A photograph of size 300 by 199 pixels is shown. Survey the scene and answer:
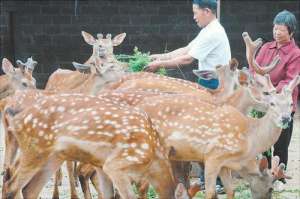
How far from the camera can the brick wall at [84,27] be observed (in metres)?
17.8

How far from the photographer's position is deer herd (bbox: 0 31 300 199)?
6926 mm

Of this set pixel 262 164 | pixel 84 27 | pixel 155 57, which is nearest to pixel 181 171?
pixel 262 164

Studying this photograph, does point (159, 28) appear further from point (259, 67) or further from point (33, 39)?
point (259, 67)

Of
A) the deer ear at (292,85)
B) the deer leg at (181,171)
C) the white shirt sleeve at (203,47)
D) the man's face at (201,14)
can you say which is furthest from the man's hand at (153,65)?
the deer ear at (292,85)

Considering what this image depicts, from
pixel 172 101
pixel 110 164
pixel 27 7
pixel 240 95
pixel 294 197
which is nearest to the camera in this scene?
pixel 110 164

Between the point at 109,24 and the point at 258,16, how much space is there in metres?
2.79

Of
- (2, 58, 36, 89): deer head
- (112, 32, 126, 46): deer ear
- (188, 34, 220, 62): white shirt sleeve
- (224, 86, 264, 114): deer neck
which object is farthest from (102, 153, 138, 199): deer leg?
(112, 32, 126, 46): deer ear

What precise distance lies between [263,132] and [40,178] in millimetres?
1895

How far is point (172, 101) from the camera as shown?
308 inches

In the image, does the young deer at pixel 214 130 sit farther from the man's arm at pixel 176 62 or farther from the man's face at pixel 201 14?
the man's face at pixel 201 14

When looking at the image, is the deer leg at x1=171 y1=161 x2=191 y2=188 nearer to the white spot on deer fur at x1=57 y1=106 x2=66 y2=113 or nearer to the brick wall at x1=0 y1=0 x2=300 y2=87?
the white spot on deer fur at x1=57 y1=106 x2=66 y2=113

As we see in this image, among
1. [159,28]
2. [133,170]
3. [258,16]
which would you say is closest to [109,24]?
[159,28]

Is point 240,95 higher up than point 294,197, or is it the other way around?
point 240,95

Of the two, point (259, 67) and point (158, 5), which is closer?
point (259, 67)
